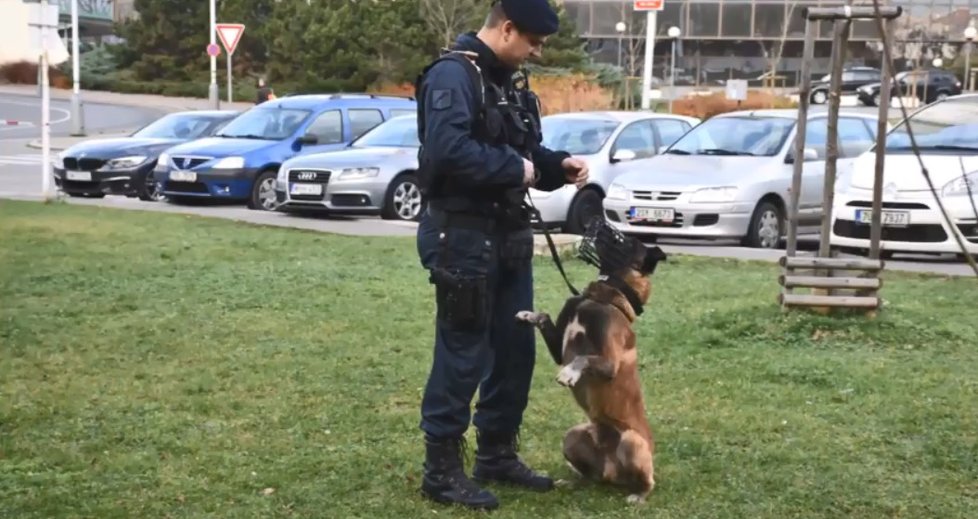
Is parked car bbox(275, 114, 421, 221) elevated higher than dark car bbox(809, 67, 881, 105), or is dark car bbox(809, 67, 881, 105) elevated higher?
dark car bbox(809, 67, 881, 105)

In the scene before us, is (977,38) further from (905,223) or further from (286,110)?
(905,223)

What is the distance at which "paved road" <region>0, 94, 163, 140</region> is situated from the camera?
36.8 metres

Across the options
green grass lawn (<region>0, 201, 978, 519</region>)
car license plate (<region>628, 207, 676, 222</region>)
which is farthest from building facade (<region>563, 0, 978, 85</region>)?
green grass lawn (<region>0, 201, 978, 519</region>)

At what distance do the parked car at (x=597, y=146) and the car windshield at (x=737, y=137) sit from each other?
0.59 m

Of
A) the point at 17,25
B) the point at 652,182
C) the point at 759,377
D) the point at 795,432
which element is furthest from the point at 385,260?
the point at 17,25

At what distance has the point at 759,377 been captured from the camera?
21.4 feet

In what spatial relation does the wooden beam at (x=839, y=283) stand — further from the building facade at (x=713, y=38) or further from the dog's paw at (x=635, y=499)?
the building facade at (x=713, y=38)

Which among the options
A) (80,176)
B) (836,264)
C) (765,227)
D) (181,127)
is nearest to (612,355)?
(836,264)

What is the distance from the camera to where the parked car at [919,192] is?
1091 centimetres

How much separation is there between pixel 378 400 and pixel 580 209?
28.2 feet

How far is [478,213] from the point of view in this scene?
14.1 ft

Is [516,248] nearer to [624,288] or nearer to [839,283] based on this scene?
[624,288]

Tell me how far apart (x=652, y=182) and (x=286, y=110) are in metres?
7.03

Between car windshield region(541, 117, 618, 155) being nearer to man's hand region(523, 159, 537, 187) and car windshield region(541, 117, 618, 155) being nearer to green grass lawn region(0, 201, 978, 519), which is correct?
green grass lawn region(0, 201, 978, 519)
